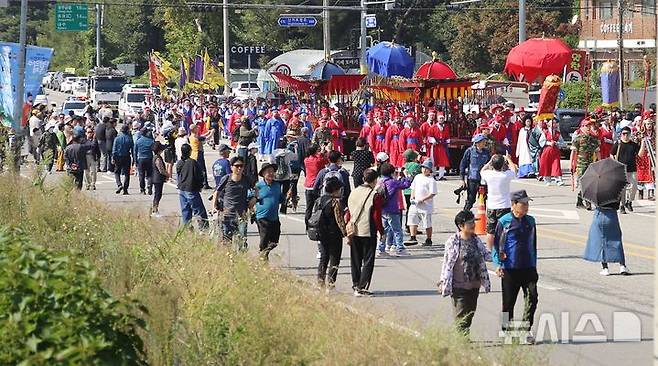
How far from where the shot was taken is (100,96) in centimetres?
7425

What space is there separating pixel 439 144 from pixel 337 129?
17.0ft

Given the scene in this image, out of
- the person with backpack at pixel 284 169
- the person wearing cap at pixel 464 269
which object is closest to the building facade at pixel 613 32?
the person with backpack at pixel 284 169

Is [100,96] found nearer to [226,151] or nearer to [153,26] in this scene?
[153,26]

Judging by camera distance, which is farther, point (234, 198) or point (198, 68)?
point (198, 68)

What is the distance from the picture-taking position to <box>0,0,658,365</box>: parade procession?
29.2ft

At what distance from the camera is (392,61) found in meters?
42.1

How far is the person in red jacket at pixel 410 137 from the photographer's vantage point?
31969 millimetres

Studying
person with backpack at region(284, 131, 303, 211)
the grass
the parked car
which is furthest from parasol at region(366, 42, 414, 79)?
the parked car

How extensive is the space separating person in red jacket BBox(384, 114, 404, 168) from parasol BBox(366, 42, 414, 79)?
27.4ft

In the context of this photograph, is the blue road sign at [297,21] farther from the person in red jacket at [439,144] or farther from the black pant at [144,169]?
the black pant at [144,169]

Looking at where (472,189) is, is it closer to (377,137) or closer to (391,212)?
(391,212)

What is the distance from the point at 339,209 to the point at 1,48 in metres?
19.4

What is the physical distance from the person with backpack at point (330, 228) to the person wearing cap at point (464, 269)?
3.36m

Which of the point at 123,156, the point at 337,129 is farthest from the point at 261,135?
the point at 123,156
